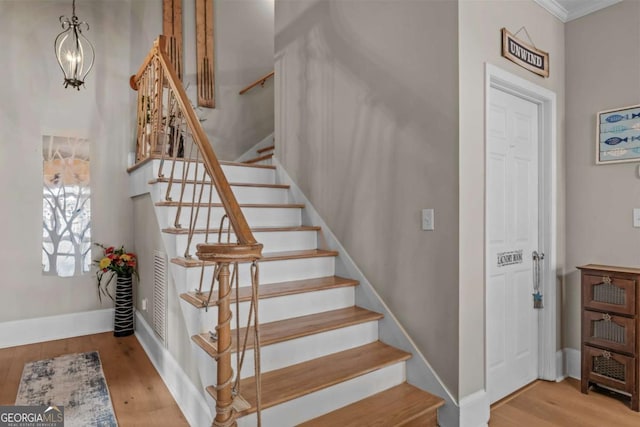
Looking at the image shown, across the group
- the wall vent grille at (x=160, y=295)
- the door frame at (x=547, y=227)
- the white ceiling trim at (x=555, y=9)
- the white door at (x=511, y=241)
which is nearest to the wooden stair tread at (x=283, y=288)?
the wall vent grille at (x=160, y=295)

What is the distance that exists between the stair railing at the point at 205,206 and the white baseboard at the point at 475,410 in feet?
4.31

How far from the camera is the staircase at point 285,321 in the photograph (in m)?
1.94

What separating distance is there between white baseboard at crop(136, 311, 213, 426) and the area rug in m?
0.35

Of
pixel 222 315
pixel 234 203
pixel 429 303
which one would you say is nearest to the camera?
pixel 222 315

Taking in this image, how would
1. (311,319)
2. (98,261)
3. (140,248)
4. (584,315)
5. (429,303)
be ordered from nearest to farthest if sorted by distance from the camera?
(429,303)
(311,319)
(584,315)
(140,248)
(98,261)

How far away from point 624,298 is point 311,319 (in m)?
2.16

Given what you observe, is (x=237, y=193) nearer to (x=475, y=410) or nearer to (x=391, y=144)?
(x=391, y=144)

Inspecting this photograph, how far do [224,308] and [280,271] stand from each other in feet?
4.07

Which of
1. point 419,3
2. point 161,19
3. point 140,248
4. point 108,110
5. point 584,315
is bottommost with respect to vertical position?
point 584,315

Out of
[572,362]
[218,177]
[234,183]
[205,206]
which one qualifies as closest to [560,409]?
[572,362]

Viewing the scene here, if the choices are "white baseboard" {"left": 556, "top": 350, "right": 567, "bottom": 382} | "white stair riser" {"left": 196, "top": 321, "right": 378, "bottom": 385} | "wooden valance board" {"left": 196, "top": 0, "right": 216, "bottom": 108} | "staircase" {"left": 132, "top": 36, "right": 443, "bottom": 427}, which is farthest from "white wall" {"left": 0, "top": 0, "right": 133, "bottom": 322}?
"white baseboard" {"left": 556, "top": 350, "right": 567, "bottom": 382}

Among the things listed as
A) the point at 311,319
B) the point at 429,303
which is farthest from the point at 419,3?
the point at 311,319

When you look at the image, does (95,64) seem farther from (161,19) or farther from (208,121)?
(208,121)

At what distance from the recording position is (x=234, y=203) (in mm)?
1759
